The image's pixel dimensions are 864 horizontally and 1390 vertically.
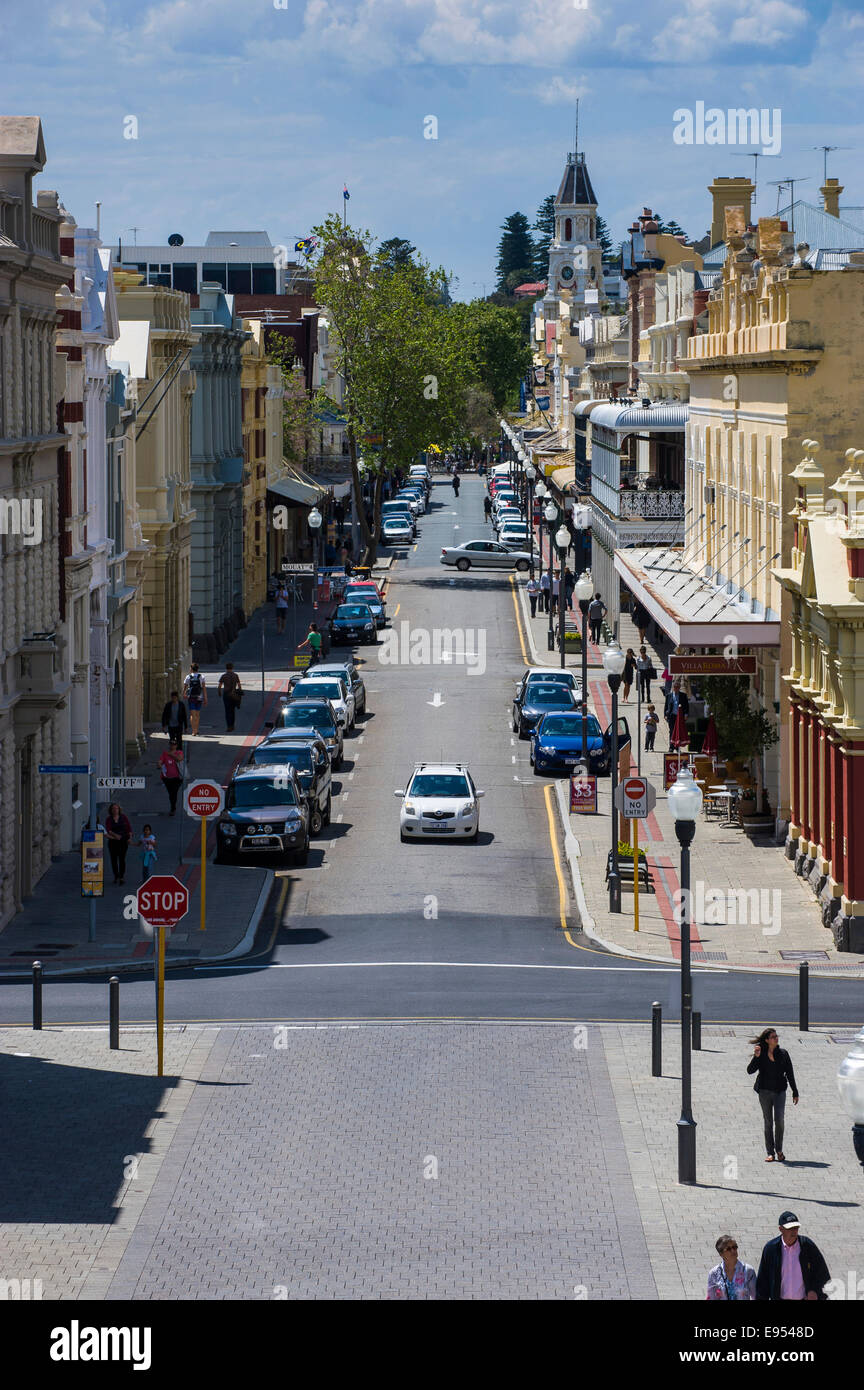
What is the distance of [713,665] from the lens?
41.2 metres

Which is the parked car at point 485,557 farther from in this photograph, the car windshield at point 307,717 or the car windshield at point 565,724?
the car windshield at point 565,724

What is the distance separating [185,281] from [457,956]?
123778 mm

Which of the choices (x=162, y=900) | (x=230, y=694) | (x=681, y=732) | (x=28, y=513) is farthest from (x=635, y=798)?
(x=230, y=694)

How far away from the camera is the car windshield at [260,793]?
40594 millimetres

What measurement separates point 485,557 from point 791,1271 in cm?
8353

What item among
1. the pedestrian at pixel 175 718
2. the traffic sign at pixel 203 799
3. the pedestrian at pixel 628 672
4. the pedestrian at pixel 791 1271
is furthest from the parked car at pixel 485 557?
the pedestrian at pixel 791 1271

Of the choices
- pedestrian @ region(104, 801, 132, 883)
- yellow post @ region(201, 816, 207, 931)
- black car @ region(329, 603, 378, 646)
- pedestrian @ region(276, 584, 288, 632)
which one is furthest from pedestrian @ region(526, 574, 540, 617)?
yellow post @ region(201, 816, 207, 931)

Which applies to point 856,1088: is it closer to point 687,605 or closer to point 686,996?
point 686,996

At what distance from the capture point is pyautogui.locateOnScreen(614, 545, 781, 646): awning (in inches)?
1612

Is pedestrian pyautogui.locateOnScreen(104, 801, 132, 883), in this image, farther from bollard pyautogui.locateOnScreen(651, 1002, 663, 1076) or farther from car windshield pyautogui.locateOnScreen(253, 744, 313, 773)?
bollard pyautogui.locateOnScreen(651, 1002, 663, 1076)

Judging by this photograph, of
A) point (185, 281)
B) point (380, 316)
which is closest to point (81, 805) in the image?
point (380, 316)

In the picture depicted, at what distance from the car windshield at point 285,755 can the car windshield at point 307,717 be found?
641cm

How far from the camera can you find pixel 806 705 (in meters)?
37.8

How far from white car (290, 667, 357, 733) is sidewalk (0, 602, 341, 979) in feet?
9.33
